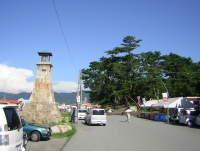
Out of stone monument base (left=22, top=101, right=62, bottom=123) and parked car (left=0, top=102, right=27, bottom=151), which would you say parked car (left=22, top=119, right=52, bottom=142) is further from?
stone monument base (left=22, top=101, right=62, bottom=123)

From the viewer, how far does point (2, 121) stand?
5.34m

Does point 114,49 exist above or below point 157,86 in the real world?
above

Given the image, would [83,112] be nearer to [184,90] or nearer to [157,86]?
[157,86]

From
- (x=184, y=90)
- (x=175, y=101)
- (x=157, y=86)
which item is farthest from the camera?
(x=184, y=90)

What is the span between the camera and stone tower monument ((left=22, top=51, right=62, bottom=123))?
72.5 ft

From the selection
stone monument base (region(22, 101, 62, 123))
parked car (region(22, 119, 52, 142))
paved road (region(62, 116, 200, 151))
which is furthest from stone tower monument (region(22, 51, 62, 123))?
parked car (region(22, 119, 52, 142))

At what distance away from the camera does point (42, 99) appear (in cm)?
2258

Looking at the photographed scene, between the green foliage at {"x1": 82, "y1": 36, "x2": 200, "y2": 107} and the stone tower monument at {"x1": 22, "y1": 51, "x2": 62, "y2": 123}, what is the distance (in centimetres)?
4240

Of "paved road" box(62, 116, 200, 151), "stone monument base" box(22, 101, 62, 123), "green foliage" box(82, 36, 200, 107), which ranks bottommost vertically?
"paved road" box(62, 116, 200, 151)

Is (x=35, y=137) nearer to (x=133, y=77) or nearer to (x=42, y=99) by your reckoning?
(x=42, y=99)

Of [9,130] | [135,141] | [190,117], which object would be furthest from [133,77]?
[9,130]

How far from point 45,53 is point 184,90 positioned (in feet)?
180

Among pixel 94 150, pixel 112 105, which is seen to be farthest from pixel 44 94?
pixel 112 105

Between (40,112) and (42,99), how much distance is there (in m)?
1.26
